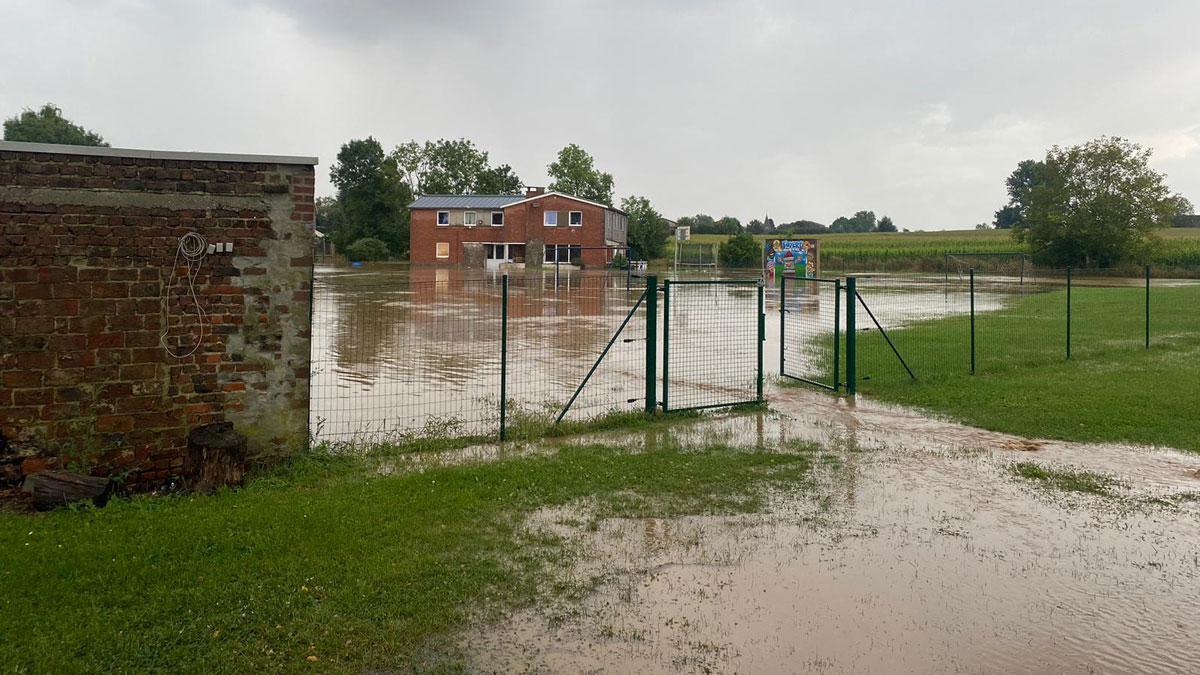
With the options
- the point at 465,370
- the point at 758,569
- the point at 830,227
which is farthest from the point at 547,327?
the point at 830,227

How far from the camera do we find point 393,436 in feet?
31.1

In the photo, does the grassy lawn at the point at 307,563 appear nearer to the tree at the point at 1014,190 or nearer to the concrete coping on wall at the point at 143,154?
the concrete coping on wall at the point at 143,154

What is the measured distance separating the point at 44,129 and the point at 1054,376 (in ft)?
315

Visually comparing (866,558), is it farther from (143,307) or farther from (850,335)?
(850,335)

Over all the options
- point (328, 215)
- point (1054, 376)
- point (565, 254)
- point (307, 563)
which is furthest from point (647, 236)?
point (307, 563)

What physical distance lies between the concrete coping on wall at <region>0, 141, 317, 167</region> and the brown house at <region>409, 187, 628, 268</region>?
61.3 meters

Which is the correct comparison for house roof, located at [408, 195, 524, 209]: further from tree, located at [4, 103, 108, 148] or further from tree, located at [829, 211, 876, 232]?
tree, located at [829, 211, 876, 232]

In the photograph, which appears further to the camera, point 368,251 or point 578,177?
point 578,177

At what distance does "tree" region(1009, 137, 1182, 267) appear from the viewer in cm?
5791

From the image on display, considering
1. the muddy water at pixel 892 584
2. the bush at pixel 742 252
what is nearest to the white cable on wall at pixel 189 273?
the muddy water at pixel 892 584

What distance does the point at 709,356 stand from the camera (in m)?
16.7

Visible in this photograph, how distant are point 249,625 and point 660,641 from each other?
2239mm

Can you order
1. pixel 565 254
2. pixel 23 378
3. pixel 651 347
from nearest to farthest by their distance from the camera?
1. pixel 23 378
2. pixel 651 347
3. pixel 565 254

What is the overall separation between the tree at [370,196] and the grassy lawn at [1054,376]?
220ft
